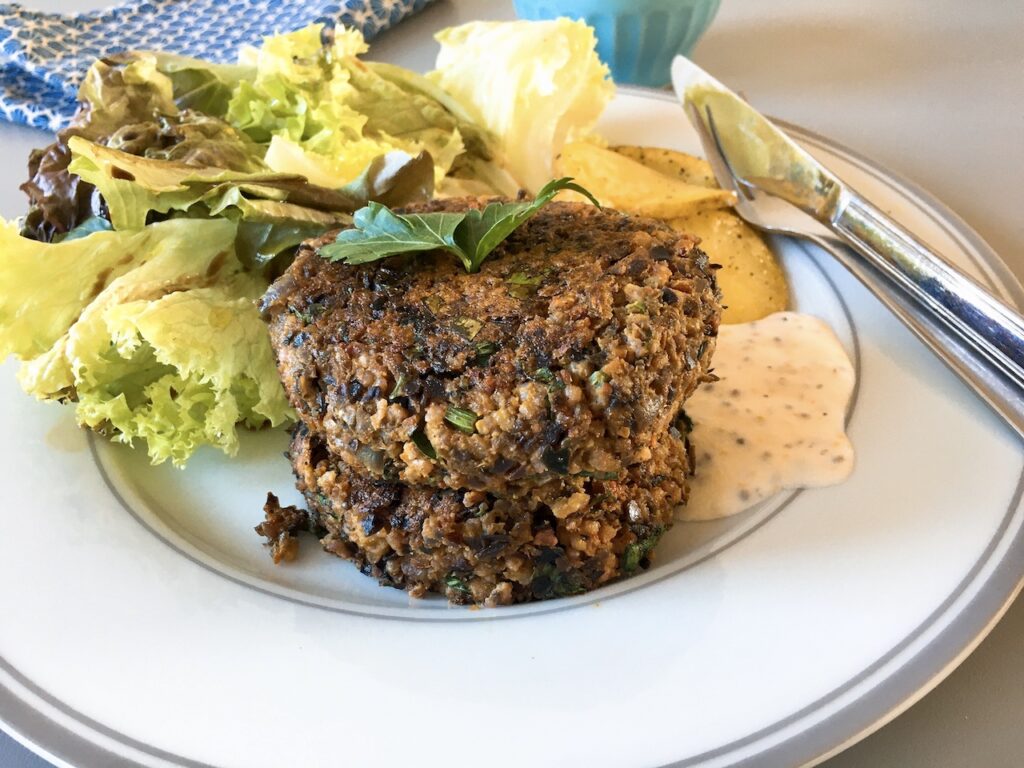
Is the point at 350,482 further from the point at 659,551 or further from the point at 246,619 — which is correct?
the point at 659,551

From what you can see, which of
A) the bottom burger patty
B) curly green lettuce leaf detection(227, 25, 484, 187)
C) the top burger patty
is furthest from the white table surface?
curly green lettuce leaf detection(227, 25, 484, 187)

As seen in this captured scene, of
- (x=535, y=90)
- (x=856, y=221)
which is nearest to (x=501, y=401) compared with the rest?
(x=856, y=221)

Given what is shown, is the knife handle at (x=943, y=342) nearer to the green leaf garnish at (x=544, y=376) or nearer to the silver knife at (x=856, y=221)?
the silver knife at (x=856, y=221)

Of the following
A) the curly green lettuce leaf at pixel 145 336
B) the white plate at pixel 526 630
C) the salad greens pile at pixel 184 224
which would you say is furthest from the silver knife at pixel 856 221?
the curly green lettuce leaf at pixel 145 336

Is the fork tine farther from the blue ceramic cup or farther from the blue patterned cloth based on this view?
the blue patterned cloth

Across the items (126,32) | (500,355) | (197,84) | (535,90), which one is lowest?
(126,32)

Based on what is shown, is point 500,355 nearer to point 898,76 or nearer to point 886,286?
point 886,286

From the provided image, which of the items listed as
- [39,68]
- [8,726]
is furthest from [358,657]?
[39,68]
